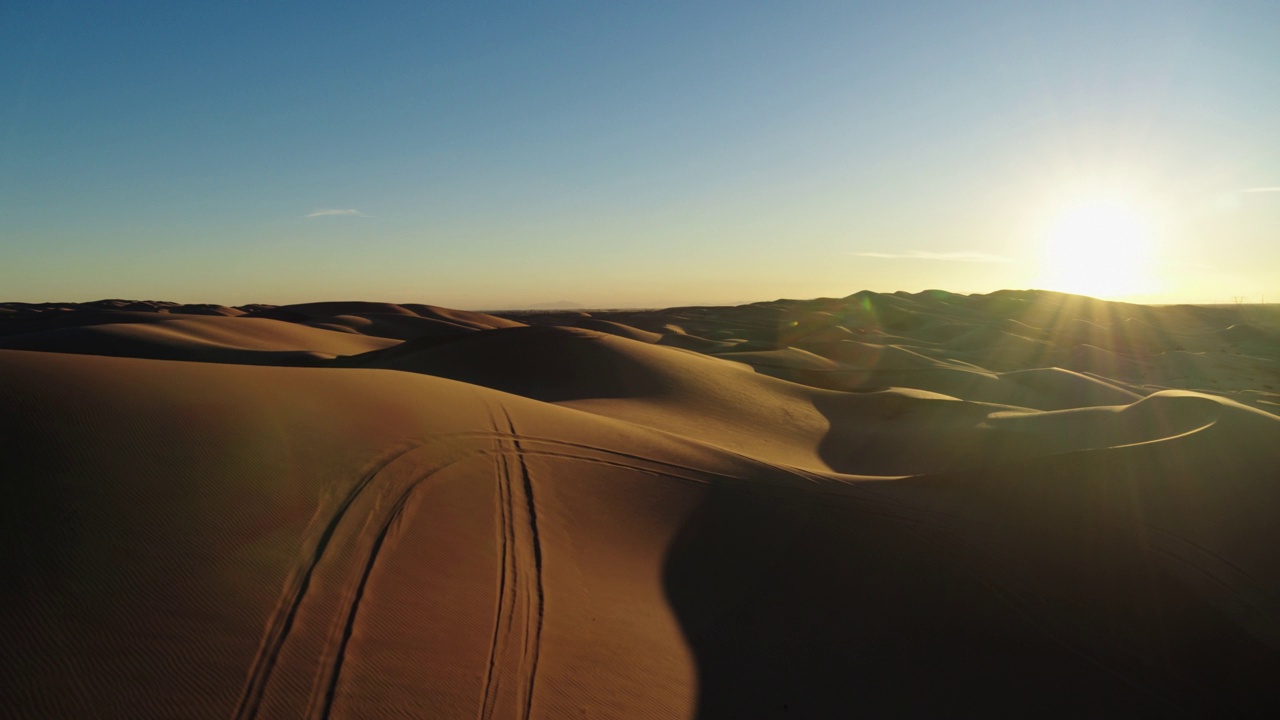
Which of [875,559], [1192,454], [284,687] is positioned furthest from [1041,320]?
[284,687]

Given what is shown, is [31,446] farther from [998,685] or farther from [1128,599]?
[1128,599]

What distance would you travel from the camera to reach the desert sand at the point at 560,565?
358 centimetres

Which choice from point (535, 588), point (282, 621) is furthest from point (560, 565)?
point (282, 621)

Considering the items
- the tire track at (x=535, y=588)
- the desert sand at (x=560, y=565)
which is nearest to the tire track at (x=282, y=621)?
the desert sand at (x=560, y=565)

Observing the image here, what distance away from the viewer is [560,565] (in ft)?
17.4

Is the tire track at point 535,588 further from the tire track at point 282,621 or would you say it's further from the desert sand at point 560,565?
the tire track at point 282,621

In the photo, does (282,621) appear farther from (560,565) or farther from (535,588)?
(560,565)

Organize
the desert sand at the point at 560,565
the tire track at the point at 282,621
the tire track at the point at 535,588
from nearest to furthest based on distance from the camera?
1. the tire track at the point at 282,621
2. the desert sand at the point at 560,565
3. the tire track at the point at 535,588

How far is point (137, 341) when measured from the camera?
19.0 meters

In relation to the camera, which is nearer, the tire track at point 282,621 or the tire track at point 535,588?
the tire track at point 282,621

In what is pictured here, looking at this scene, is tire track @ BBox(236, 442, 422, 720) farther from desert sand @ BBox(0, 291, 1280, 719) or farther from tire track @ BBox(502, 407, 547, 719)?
tire track @ BBox(502, 407, 547, 719)

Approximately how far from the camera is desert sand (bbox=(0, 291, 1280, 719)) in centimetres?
358

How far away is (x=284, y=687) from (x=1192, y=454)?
31.2ft

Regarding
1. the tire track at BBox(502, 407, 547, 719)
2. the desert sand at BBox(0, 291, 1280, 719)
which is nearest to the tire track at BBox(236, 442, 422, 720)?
the desert sand at BBox(0, 291, 1280, 719)
